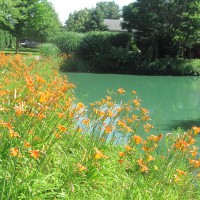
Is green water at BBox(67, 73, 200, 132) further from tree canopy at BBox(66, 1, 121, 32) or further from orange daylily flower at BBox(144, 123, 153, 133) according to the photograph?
tree canopy at BBox(66, 1, 121, 32)

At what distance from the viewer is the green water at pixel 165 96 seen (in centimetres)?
923

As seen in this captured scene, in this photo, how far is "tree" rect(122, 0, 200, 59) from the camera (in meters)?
22.6

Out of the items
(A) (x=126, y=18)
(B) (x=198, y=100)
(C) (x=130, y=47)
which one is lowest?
(B) (x=198, y=100)

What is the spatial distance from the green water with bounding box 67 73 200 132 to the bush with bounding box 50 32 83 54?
6124mm

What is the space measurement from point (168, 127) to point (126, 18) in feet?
56.8

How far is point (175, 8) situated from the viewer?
925 inches

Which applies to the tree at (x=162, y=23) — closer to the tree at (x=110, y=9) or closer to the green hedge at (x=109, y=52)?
the green hedge at (x=109, y=52)

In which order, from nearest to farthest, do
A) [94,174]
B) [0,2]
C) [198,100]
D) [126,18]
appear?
[94,174]
[0,2]
[198,100]
[126,18]

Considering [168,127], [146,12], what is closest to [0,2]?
[168,127]

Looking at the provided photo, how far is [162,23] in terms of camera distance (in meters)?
23.6

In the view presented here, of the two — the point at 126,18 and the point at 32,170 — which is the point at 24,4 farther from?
the point at 32,170

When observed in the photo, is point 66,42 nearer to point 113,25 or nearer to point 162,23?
point 162,23

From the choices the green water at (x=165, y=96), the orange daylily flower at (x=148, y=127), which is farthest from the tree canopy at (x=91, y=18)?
the orange daylily flower at (x=148, y=127)

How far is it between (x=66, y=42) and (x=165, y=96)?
1112 cm
